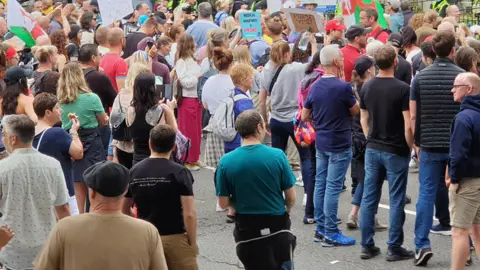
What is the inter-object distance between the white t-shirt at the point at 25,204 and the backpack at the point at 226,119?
3644mm

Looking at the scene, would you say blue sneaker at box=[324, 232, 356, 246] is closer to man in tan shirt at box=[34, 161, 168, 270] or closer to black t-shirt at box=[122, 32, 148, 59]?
man in tan shirt at box=[34, 161, 168, 270]

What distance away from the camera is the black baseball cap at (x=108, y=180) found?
4.93m

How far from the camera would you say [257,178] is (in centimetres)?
647

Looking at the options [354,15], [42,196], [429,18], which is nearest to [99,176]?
[42,196]

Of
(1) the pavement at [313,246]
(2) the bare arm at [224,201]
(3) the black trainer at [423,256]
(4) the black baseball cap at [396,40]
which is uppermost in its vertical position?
(4) the black baseball cap at [396,40]

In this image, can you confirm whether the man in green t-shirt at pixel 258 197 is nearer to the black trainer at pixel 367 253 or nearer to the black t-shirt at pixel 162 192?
the black t-shirt at pixel 162 192

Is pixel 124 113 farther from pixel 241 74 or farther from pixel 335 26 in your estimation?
pixel 335 26

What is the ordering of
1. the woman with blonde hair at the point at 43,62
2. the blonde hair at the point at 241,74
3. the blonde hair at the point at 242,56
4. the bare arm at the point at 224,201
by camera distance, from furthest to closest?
the blonde hair at the point at 242,56, the woman with blonde hair at the point at 43,62, the blonde hair at the point at 241,74, the bare arm at the point at 224,201

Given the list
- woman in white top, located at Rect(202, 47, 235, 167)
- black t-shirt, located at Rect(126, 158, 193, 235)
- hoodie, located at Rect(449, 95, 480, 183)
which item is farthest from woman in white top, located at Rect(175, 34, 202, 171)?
black t-shirt, located at Rect(126, 158, 193, 235)

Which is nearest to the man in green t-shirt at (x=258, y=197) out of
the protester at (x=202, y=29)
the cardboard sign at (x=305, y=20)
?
the cardboard sign at (x=305, y=20)

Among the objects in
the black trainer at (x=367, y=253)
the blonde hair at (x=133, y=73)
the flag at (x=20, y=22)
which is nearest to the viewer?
the black trainer at (x=367, y=253)

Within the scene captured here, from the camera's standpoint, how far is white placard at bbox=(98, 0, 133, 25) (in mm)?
12367

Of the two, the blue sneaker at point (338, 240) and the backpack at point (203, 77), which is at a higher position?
the backpack at point (203, 77)

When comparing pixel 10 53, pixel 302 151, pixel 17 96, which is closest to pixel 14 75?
pixel 17 96
